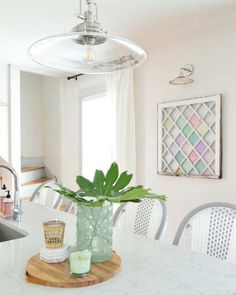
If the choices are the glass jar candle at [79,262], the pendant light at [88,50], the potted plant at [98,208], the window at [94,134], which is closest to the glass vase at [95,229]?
the potted plant at [98,208]

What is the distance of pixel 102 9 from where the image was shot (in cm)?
235

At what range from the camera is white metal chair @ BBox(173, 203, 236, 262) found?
4.99ft

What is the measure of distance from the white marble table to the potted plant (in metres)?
0.14

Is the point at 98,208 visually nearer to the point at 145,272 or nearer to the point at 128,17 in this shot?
the point at 145,272

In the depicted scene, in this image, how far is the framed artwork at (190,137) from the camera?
8.71 ft

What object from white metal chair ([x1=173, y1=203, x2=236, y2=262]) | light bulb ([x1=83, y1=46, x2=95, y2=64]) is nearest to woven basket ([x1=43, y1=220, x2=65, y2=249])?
white metal chair ([x1=173, y1=203, x2=236, y2=262])

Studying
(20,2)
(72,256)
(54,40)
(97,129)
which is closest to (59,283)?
(72,256)

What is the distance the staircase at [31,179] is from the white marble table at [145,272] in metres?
3.09

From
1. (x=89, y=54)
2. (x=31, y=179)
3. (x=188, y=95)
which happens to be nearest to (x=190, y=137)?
(x=188, y=95)

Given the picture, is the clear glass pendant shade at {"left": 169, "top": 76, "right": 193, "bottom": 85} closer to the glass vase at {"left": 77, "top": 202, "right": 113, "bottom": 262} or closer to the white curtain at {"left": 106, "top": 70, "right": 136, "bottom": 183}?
the white curtain at {"left": 106, "top": 70, "right": 136, "bottom": 183}

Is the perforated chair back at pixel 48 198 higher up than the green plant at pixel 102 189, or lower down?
lower down

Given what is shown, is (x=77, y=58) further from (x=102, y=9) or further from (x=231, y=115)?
(x=231, y=115)

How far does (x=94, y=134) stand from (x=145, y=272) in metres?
3.27

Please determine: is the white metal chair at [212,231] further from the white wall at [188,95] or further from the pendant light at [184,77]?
the pendant light at [184,77]
